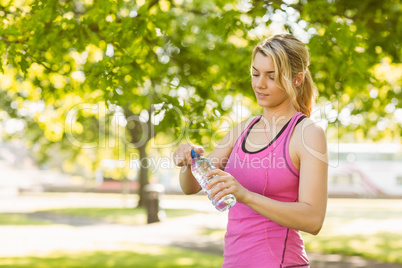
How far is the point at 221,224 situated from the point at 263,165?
16.9 metres

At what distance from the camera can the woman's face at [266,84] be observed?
86.5 inches

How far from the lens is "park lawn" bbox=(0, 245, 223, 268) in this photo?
941 centimetres

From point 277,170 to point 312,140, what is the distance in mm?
199

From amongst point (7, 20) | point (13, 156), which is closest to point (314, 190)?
point (7, 20)

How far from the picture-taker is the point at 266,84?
7.27 feet

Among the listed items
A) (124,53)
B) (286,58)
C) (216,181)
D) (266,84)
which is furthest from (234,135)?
(124,53)

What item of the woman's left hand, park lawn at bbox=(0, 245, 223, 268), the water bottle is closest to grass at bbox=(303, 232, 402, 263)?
park lawn at bbox=(0, 245, 223, 268)

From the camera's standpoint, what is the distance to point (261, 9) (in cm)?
598

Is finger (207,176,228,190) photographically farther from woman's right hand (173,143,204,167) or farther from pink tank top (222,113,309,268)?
woman's right hand (173,143,204,167)

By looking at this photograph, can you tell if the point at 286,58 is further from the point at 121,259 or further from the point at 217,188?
the point at 121,259

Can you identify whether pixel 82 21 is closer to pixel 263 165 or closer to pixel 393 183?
pixel 263 165

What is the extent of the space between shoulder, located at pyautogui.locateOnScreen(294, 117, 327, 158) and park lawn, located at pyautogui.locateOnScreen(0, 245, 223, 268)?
7561 mm

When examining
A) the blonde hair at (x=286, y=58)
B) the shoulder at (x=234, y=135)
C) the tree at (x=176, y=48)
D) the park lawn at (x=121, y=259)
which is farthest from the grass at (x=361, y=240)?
the blonde hair at (x=286, y=58)

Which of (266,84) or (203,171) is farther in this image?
(203,171)
